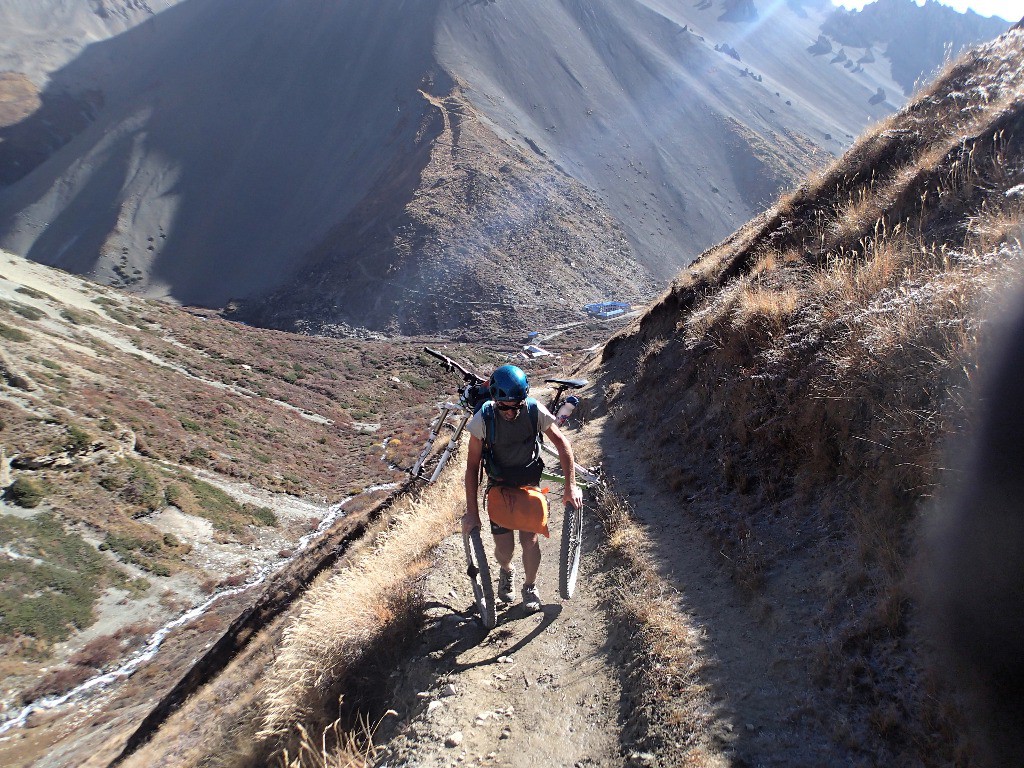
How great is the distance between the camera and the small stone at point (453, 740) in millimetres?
3623

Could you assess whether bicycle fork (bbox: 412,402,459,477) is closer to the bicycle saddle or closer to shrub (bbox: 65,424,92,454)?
the bicycle saddle

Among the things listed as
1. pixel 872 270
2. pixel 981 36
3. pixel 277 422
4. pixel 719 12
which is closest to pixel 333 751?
pixel 872 270

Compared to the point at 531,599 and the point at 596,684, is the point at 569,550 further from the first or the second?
the point at 596,684

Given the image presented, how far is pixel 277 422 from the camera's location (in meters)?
33.2

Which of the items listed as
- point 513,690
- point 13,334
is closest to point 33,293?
point 13,334

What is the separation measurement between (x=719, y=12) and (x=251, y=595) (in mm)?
133804

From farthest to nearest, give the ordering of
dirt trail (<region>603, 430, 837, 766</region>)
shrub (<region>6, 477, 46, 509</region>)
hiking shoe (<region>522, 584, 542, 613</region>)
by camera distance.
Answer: shrub (<region>6, 477, 46, 509</region>) → hiking shoe (<region>522, 584, 542, 613</region>) → dirt trail (<region>603, 430, 837, 766</region>)

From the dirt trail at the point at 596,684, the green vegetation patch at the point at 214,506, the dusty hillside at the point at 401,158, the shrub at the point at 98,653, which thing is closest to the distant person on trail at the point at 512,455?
the dirt trail at the point at 596,684

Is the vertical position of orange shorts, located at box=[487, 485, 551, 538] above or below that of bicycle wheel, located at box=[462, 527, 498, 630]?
above

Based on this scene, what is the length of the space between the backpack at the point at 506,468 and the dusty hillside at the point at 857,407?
5.27 ft

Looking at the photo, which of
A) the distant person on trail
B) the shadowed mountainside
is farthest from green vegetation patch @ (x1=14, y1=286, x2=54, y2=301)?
the shadowed mountainside

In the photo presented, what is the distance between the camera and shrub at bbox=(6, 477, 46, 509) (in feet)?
66.6

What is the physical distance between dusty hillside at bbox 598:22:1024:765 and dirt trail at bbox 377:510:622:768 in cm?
56

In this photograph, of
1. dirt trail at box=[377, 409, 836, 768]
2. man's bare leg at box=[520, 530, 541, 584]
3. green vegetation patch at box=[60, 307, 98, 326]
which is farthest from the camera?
green vegetation patch at box=[60, 307, 98, 326]
